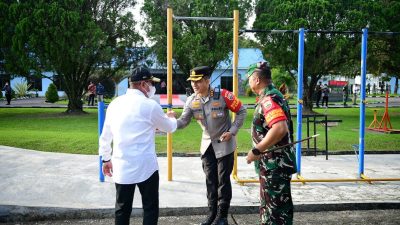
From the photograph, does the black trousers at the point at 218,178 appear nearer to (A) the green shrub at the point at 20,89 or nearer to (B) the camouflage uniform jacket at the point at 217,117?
(B) the camouflage uniform jacket at the point at 217,117

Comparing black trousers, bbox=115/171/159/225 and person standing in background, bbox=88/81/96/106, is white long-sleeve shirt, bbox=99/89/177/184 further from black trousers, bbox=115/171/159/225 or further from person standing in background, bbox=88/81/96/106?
person standing in background, bbox=88/81/96/106

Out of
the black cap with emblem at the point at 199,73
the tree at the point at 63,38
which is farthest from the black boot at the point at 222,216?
the tree at the point at 63,38

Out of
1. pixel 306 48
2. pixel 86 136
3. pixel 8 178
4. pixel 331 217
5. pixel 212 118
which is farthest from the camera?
pixel 306 48

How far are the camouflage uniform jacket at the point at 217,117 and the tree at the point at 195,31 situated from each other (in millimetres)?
17009

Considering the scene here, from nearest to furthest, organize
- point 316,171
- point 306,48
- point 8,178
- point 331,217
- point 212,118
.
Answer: point 212,118
point 331,217
point 8,178
point 316,171
point 306,48

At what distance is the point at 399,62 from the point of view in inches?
886

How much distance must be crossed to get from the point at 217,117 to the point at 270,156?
1208 mm

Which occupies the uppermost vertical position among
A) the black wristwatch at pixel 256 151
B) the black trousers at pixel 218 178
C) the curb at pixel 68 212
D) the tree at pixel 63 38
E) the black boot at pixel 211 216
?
the tree at pixel 63 38

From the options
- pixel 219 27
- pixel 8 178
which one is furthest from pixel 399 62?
pixel 8 178

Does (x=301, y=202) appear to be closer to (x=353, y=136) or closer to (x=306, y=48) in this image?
(x=353, y=136)

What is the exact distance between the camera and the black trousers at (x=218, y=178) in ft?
15.8

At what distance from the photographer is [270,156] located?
3.89m

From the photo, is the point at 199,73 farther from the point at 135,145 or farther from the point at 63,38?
the point at 63,38

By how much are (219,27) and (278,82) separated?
16.0 meters
